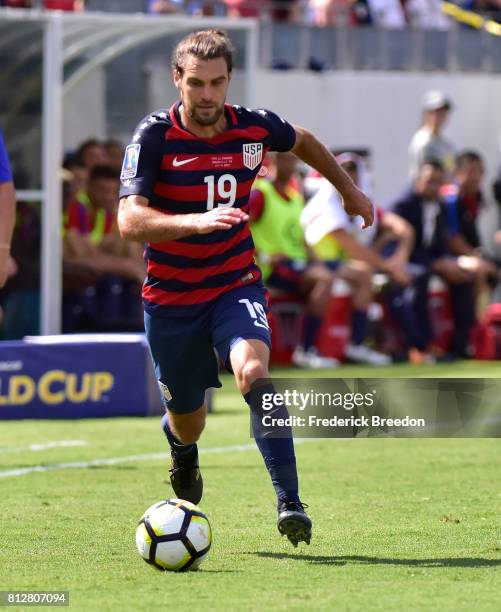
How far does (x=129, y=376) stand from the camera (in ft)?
41.7

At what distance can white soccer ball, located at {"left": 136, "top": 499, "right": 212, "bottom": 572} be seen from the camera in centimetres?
609

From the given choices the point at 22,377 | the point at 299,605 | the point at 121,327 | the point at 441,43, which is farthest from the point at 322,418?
the point at 441,43

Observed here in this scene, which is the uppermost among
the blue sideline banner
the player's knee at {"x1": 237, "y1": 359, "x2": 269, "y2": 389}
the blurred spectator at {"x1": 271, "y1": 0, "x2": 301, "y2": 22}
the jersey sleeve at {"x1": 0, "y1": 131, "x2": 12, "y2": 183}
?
the blurred spectator at {"x1": 271, "y1": 0, "x2": 301, "y2": 22}

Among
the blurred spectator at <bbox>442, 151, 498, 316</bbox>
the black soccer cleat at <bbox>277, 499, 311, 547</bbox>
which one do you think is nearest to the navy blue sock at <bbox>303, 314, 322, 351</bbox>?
the blurred spectator at <bbox>442, 151, 498, 316</bbox>

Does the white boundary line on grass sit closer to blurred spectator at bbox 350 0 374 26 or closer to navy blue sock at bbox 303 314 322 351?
navy blue sock at bbox 303 314 322 351

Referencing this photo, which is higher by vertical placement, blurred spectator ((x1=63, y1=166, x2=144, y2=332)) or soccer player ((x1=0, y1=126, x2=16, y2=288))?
soccer player ((x1=0, y1=126, x2=16, y2=288))

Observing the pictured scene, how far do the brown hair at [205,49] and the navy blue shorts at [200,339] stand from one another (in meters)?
1.03

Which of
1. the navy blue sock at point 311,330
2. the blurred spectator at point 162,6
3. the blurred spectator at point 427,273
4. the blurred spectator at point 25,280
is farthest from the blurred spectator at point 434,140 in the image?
the blurred spectator at point 25,280

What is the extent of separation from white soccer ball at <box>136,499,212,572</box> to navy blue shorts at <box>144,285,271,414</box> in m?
0.76

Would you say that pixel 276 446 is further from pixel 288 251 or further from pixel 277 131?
pixel 288 251

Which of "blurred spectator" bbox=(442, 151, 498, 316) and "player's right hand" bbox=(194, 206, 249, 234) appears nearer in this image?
"player's right hand" bbox=(194, 206, 249, 234)

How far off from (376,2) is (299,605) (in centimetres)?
1755

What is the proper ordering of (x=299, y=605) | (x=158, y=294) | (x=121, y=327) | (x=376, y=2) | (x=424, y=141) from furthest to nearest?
(x=376, y=2), (x=424, y=141), (x=121, y=327), (x=158, y=294), (x=299, y=605)

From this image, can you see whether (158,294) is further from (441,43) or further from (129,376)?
(441,43)
